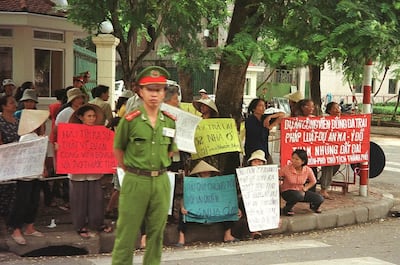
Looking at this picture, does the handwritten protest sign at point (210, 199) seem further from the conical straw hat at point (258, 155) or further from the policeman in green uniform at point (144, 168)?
the policeman in green uniform at point (144, 168)

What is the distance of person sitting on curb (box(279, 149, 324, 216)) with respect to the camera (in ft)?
25.5

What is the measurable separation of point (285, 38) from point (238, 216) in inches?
94.9

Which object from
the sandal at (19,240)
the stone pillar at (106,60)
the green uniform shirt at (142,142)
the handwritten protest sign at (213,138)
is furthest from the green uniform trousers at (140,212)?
the stone pillar at (106,60)

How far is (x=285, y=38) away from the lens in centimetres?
710

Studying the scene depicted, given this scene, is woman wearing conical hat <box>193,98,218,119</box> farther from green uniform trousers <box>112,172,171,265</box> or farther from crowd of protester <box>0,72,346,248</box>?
green uniform trousers <box>112,172,171,265</box>

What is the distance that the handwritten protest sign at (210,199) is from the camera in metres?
7.09

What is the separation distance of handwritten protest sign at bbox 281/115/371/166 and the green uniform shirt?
12.5 ft

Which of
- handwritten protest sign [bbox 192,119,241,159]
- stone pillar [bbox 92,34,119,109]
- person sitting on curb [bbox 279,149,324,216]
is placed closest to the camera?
handwritten protest sign [bbox 192,119,241,159]

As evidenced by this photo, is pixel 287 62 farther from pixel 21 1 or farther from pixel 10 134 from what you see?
pixel 21 1

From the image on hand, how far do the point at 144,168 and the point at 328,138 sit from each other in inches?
191

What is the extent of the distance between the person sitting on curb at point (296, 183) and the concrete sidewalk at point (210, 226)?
0.24 m

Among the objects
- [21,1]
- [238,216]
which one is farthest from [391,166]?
[21,1]

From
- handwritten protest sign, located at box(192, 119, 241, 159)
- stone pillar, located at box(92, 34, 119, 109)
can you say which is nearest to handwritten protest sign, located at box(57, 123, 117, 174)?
handwritten protest sign, located at box(192, 119, 241, 159)

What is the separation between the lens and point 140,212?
4734 mm
